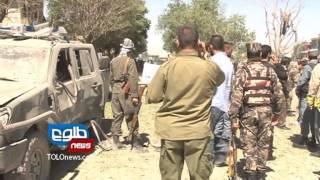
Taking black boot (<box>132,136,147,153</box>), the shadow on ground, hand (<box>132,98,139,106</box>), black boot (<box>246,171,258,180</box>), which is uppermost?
hand (<box>132,98,139,106</box>)

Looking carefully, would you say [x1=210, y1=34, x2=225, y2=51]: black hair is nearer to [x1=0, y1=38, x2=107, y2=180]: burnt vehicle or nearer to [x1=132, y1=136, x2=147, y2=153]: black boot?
[x1=0, y1=38, x2=107, y2=180]: burnt vehicle

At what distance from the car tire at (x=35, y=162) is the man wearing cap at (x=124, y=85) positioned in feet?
7.95

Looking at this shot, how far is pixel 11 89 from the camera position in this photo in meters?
6.09

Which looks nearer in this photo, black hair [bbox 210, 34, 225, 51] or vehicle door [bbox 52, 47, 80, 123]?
vehicle door [bbox 52, 47, 80, 123]

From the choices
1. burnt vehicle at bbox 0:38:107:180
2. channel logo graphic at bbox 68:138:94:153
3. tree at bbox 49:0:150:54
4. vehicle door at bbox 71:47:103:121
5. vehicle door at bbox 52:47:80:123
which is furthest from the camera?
tree at bbox 49:0:150:54

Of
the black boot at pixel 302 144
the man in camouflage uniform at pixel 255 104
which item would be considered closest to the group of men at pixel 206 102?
the man in camouflage uniform at pixel 255 104

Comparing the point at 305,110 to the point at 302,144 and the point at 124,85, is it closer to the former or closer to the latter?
the point at 302,144

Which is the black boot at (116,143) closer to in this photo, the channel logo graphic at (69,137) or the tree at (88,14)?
the channel logo graphic at (69,137)

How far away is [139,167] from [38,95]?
7.40ft

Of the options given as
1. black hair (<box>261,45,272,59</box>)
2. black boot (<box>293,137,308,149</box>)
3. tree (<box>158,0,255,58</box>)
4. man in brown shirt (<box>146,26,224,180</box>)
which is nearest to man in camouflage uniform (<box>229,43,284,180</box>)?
black hair (<box>261,45,272,59</box>)

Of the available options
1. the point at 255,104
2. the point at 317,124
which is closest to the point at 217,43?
the point at 255,104

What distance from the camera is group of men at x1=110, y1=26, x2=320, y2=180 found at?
4.61m

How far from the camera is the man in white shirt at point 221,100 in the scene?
24.5 feet

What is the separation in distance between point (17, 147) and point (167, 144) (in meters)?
1.77
